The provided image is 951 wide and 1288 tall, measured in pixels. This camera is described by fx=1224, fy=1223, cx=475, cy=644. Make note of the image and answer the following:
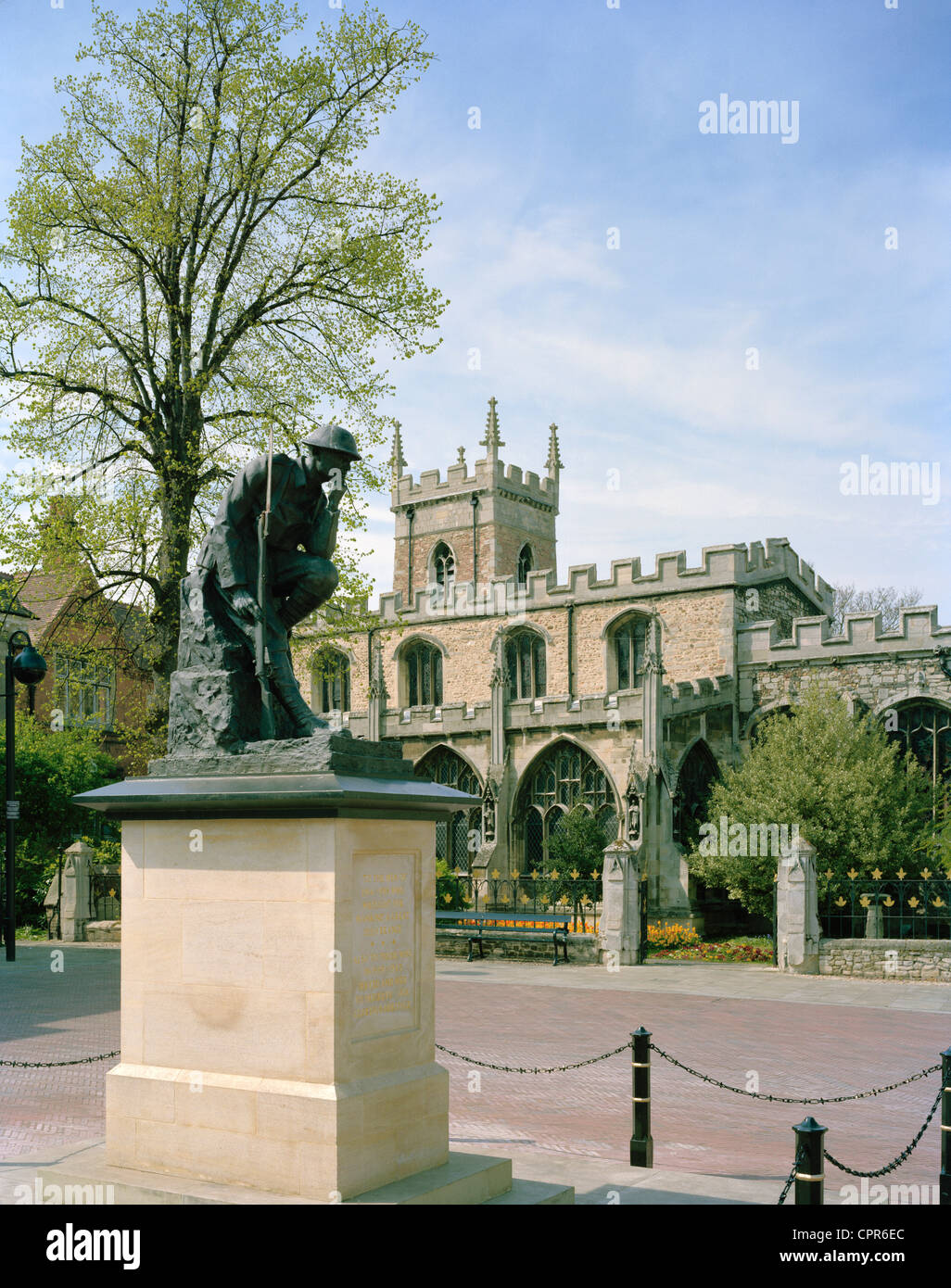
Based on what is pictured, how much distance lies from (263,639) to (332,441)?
1176 mm

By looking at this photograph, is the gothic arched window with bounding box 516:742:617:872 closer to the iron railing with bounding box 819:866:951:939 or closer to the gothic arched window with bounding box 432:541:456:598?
the iron railing with bounding box 819:866:951:939

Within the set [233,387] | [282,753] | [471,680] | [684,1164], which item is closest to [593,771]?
[471,680]

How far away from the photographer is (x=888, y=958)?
19.0 m

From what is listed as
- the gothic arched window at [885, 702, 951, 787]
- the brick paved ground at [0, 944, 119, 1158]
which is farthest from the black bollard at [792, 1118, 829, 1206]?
the gothic arched window at [885, 702, 951, 787]

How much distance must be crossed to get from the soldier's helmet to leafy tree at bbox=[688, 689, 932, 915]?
1817 cm

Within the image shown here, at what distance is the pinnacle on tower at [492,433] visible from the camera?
151 feet

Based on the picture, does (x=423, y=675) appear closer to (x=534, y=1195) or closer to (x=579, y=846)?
(x=579, y=846)

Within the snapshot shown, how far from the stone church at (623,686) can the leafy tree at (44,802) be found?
5785 mm

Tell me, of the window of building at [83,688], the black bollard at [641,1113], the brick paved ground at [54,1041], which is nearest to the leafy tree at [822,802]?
the brick paved ground at [54,1041]

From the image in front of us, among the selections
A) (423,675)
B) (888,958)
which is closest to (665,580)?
(423,675)

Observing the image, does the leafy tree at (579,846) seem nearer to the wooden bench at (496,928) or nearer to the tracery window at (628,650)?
the wooden bench at (496,928)

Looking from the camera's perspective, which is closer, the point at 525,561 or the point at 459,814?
the point at 459,814

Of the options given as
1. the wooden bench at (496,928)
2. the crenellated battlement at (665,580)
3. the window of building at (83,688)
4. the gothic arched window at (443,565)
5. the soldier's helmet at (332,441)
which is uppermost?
the gothic arched window at (443,565)
